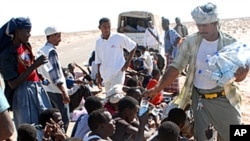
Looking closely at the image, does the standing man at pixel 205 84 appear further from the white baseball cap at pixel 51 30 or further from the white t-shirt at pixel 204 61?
the white baseball cap at pixel 51 30

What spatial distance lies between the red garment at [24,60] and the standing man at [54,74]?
44cm

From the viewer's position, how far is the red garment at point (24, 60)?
5.79 m

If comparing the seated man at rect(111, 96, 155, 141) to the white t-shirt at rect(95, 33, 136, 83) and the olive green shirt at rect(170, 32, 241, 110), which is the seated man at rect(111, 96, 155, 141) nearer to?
the olive green shirt at rect(170, 32, 241, 110)

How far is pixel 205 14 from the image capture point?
5.60 m

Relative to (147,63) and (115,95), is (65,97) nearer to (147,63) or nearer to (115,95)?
(115,95)

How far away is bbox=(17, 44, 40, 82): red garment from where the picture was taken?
5.79 meters

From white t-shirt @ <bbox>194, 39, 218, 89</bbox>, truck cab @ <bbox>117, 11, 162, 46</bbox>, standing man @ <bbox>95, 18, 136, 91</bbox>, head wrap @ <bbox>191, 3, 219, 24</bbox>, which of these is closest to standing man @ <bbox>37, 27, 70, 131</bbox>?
standing man @ <bbox>95, 18, 136, 91</bbox>

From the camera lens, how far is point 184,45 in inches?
235

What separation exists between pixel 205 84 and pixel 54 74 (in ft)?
5.55

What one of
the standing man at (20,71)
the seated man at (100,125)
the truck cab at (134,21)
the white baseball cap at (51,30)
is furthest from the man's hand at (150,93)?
the truck cab at (134,21)

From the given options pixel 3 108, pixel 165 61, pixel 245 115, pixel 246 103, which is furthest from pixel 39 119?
pixel 165 61

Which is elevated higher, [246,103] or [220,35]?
[220,35]

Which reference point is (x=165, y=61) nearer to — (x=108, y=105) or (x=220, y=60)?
(x=108, y=105)

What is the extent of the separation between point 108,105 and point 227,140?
167cm
